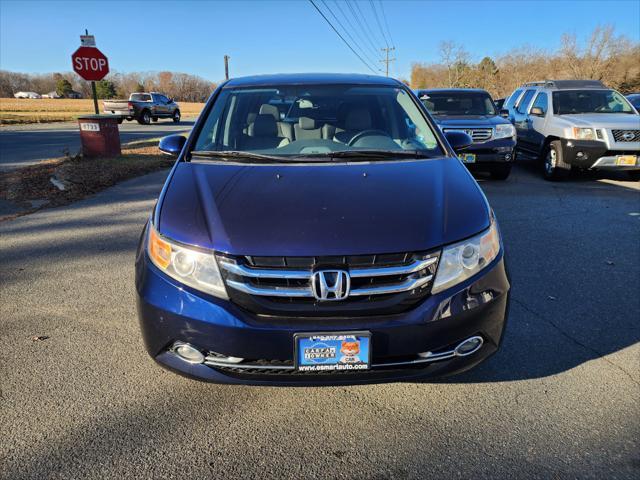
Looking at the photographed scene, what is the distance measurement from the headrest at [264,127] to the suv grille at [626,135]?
23.1 ft

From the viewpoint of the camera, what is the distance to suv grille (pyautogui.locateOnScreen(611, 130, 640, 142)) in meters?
8.02

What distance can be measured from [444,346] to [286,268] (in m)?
0.80

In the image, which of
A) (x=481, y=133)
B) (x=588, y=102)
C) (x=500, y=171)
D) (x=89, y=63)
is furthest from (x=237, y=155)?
(x=89, y=63)

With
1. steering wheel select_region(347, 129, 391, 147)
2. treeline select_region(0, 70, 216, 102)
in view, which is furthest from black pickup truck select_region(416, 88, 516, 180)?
treeline select_region(0, 70, 216, 102)

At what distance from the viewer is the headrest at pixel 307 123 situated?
3.57 meters

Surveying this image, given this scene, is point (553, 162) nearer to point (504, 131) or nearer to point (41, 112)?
point (504, 131)

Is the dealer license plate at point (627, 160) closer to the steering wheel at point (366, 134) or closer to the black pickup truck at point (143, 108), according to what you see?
the steering wheel at point (366, 134)

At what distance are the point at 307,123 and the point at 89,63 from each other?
9.89 m

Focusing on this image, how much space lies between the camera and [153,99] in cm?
2909

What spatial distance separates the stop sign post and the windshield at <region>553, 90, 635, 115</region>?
33.3 ft

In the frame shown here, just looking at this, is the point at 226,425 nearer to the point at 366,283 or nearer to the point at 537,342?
the point at 366,283

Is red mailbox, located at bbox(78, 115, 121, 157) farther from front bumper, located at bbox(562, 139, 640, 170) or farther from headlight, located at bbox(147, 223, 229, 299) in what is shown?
headlight, located at bbox(147, 223, 229, 299)

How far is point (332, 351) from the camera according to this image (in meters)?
2.05

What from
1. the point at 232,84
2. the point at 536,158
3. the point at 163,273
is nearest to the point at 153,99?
the point at 536,158
